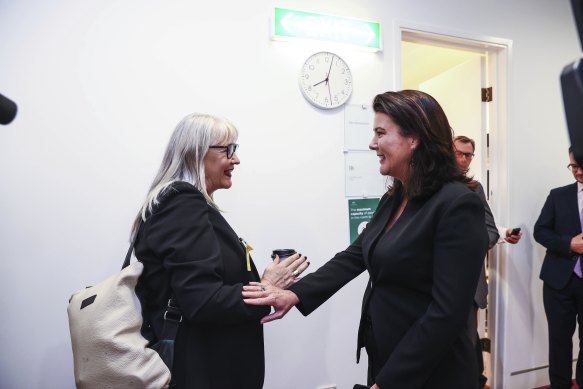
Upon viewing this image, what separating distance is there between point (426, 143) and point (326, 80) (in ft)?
3.90

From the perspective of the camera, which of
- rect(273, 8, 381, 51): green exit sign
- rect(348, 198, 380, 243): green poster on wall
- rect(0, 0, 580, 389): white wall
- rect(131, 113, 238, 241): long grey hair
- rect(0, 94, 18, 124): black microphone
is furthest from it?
rect(348, 198, 380, 243): green poster on wall

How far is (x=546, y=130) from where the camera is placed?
2.72m

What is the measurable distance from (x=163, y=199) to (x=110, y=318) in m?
0.36

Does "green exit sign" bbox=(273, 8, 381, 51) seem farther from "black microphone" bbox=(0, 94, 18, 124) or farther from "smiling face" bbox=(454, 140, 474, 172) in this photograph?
"black microphone" bbox=(0, 94, 18, 124)

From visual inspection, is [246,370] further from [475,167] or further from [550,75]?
[550,75]

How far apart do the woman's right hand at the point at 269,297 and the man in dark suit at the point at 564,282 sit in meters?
1.96

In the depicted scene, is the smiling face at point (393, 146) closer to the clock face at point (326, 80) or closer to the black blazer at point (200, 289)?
the black blazer at point (200, 289)

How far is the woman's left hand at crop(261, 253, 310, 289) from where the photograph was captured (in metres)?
1.27

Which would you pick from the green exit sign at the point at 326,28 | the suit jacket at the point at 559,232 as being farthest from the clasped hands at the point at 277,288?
the suit jacket at the point at 559,232

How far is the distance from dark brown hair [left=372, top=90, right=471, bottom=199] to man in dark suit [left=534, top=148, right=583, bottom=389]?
5.56ft

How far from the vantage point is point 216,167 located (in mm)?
1290

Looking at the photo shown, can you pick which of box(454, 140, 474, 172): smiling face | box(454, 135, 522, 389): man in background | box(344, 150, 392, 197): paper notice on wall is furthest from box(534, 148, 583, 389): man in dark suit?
box(344, 150, 392, 197): paper notice on wall

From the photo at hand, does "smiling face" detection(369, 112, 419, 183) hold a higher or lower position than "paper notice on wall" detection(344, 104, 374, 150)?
lower

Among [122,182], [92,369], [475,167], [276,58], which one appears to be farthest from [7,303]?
[475,167]
